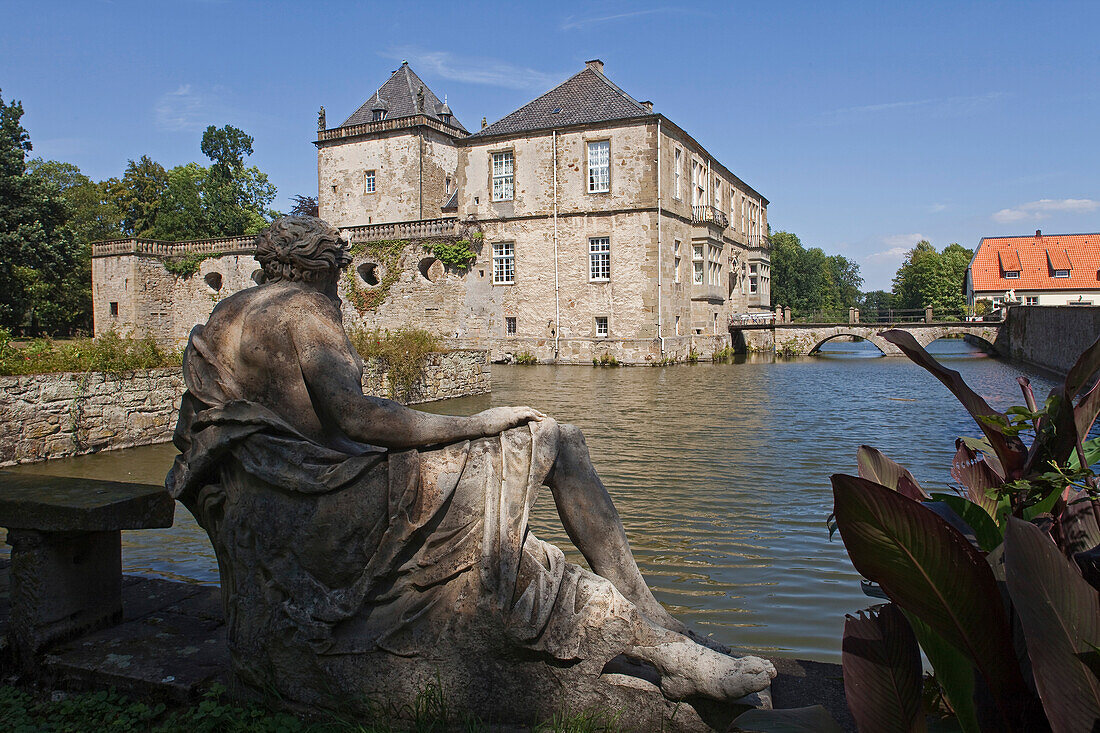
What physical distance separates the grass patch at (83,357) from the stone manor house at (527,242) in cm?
2046

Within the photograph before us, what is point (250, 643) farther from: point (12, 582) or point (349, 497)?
point (12, 582)

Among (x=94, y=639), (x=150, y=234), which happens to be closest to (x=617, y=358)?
(x=94, y=639)

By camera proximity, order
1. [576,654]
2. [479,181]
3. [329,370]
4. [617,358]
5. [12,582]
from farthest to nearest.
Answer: [479,181] < [617,358] < [12,582] < [329,370] < [576,654]

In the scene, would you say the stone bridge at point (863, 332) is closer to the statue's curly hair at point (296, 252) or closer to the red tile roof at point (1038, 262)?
the red tile roof at point (1038, 262)

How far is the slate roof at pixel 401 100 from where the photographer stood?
4088cm

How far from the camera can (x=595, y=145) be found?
1286 inches

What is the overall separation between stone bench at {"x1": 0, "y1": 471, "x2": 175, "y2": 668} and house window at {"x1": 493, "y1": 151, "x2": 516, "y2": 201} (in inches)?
1263

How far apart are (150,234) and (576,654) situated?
200 feet

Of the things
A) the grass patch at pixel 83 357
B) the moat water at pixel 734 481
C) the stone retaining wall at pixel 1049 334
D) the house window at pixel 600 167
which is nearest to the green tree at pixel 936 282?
the stone retaining wall at pixel 1049 334

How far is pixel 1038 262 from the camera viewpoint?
196 feet

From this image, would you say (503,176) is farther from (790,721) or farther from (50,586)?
(790,721)

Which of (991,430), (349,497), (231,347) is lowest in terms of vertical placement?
(349,497)

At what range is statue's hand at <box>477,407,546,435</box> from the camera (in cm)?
271

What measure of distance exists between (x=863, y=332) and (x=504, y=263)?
19044 millimetres
